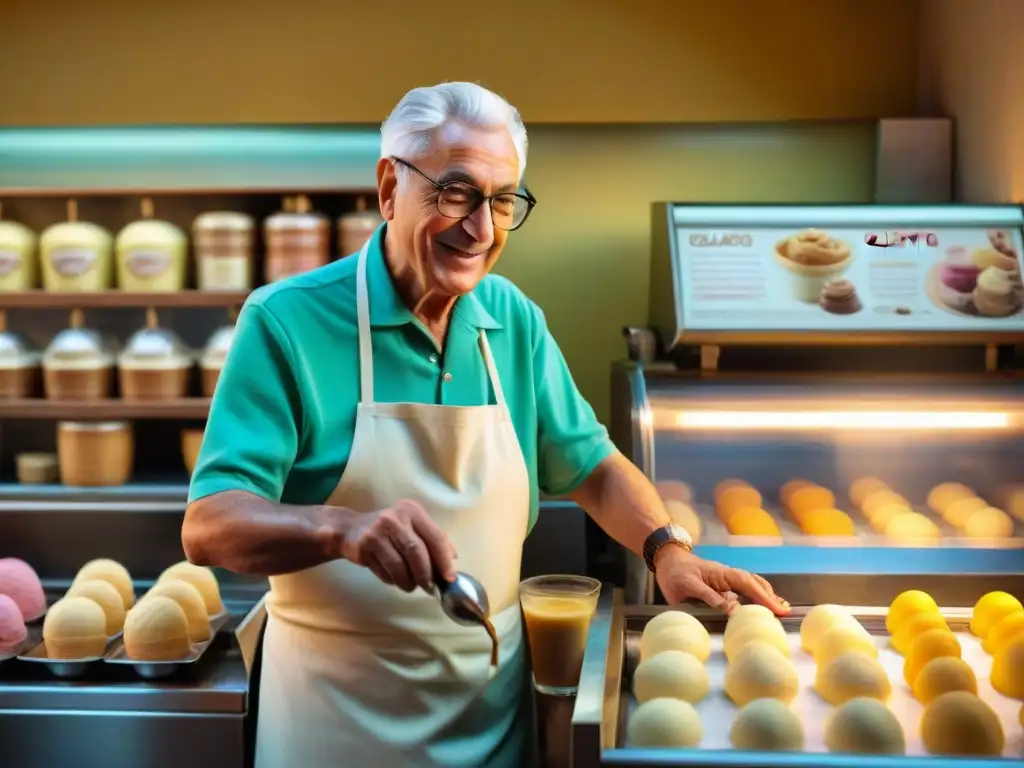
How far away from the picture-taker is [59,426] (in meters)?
3.21

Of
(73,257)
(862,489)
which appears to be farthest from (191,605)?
(862,489)

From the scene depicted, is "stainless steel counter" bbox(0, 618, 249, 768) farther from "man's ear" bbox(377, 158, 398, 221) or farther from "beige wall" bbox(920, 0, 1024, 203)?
"beige wall" bbox(920, 0, 1024, 203)

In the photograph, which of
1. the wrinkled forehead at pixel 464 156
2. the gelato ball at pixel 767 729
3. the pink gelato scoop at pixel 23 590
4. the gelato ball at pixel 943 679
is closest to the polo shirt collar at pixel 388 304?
the wrinkled forehead at pixel 464 156

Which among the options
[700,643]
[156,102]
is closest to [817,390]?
[700,643]

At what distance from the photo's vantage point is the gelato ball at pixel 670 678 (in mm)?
1687

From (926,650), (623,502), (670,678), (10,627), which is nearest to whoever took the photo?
(670,678)

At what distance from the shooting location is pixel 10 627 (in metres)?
2.55

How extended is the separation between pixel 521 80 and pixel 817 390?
1.45 meters

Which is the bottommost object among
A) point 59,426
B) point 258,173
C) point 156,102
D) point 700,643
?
point 700,643

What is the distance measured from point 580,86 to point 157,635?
211 cm

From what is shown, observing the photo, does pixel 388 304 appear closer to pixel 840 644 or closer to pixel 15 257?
pixel 840 644

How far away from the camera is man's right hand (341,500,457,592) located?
1367mm

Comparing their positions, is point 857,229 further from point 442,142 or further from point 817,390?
point 442,142

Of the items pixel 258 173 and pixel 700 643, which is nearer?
pixel 700 643
